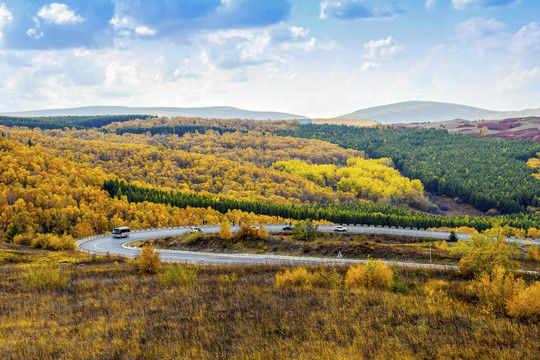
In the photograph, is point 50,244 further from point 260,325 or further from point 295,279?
point 260,325

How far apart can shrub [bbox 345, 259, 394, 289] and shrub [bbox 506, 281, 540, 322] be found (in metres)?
6.76

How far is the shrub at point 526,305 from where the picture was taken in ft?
43.3

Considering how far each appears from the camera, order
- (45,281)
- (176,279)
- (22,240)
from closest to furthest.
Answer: (176,279), (45,281), (22,240)

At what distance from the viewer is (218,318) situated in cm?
1512

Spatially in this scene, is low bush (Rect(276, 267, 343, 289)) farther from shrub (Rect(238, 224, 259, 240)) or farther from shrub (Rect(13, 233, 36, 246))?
shrub (Rect(13, 233, 36, 246))

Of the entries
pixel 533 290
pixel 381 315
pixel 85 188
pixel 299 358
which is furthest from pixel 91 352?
pixel 85 188

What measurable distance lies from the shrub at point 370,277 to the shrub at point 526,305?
22.2ft

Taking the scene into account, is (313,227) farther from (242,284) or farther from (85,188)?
(85,188)

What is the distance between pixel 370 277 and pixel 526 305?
26.5ft

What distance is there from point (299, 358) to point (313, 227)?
5561 cm

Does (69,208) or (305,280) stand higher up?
(305,280)

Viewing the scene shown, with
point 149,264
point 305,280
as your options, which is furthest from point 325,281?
point 149,264

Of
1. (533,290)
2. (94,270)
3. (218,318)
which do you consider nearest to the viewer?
(533,290)

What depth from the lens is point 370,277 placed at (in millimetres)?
20203
